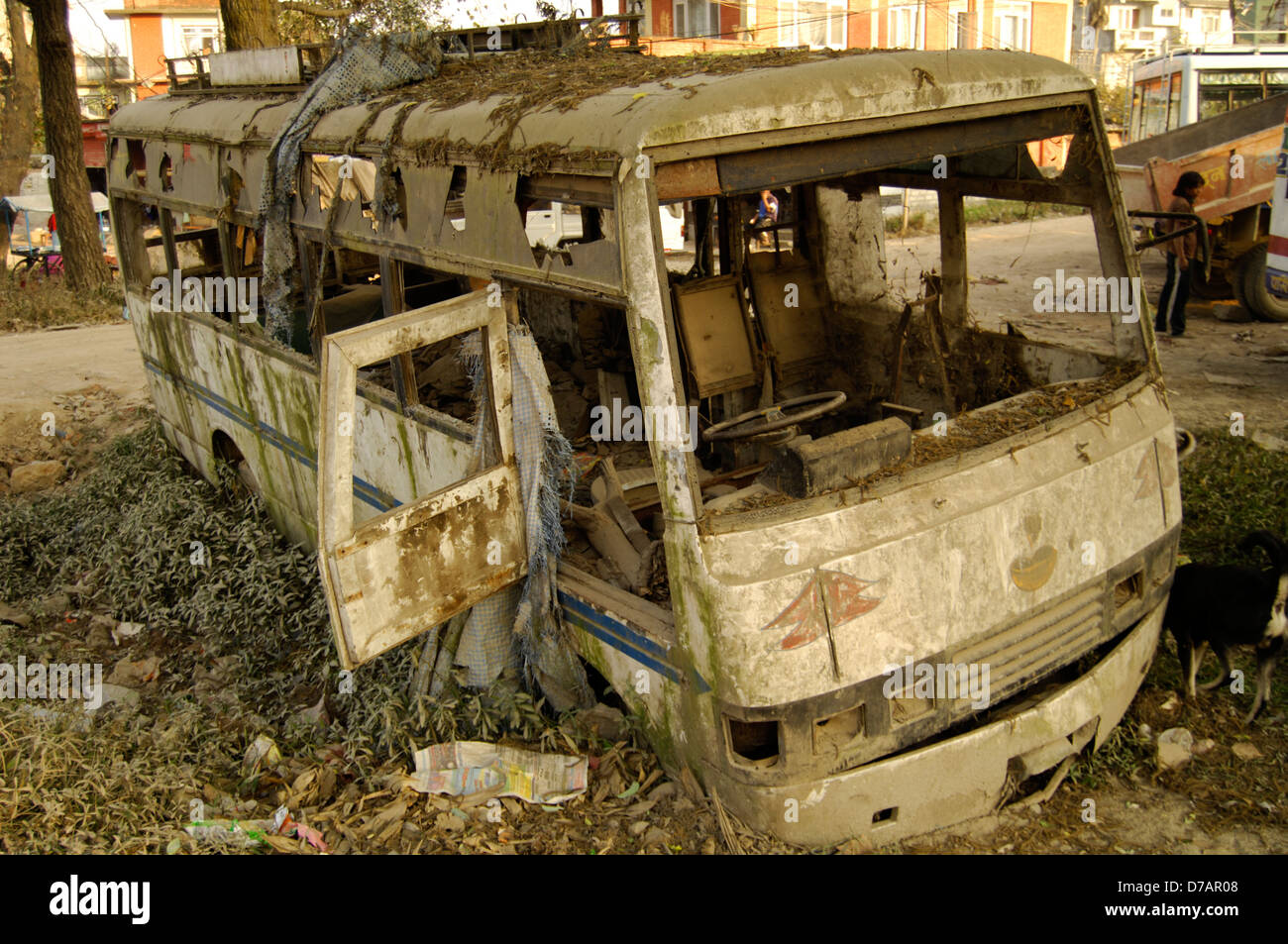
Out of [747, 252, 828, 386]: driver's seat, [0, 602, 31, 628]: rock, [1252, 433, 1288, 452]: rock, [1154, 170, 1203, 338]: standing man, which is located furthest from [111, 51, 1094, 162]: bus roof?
[1154, 170, 1203, 338]: standing man

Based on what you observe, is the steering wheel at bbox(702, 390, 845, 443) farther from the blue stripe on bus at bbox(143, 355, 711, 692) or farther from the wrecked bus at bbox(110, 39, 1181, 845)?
the blue stripe on bus at bbox(143, 355, 711, 692)

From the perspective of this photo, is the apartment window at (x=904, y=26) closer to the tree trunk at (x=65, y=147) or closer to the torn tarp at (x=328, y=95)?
the tree trunk at (x=65, y=147)

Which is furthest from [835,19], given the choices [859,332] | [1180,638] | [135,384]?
[1180,638]

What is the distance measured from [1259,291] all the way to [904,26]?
15885 mm

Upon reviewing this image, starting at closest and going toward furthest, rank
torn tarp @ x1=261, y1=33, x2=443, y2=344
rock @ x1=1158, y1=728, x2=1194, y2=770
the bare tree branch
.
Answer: rock @ x1=1158, y1=728, x2=1194, y2=770, torn tarp @ x1=261, y1=33, x2=443, y2=344, the bare tree branch

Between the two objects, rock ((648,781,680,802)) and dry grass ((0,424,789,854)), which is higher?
rock ((648,781,680,802))

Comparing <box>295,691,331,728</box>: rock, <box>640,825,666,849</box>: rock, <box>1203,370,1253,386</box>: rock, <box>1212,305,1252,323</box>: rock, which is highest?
<box>1212,305,1252,323</box>: rock

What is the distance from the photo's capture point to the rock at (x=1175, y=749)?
4156mm

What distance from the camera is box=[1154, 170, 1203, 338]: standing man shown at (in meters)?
10.3

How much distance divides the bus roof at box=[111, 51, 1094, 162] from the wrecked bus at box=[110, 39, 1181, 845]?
0.04ft

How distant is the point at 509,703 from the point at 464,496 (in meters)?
0.92

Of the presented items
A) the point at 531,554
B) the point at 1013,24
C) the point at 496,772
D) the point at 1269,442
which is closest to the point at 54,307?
the point at 531,554

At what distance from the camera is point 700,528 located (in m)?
3.29

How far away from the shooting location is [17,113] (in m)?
15.8
